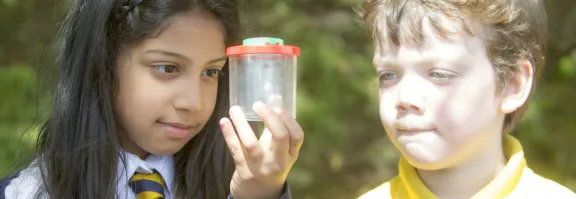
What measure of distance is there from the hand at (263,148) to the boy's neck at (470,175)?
35 centimetres

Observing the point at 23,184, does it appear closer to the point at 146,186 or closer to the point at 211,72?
the point at 146,186

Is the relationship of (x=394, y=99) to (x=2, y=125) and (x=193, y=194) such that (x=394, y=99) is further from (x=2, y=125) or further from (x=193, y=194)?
(x=2, y=125)

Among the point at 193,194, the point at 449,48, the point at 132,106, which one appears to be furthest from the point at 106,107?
the point at 449,48

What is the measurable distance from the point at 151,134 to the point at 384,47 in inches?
26.7

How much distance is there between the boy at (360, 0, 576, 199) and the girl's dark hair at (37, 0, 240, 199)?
0.60 meters

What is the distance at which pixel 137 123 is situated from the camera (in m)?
2.02

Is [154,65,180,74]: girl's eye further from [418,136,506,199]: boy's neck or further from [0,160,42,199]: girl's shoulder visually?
[418,136,506,199]: boy's neck

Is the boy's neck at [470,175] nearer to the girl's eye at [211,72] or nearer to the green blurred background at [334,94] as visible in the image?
the girl's eye at [211,72]

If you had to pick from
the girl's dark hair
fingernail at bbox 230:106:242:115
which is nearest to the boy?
fingernail at bbox 230:106:242:115

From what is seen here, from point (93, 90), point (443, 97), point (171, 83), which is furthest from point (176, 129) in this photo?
point (443, 97)

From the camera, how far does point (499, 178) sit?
1713 mm

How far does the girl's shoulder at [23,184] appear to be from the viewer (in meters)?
2.09

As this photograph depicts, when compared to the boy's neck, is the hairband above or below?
above

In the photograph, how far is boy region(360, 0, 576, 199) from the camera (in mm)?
1652
